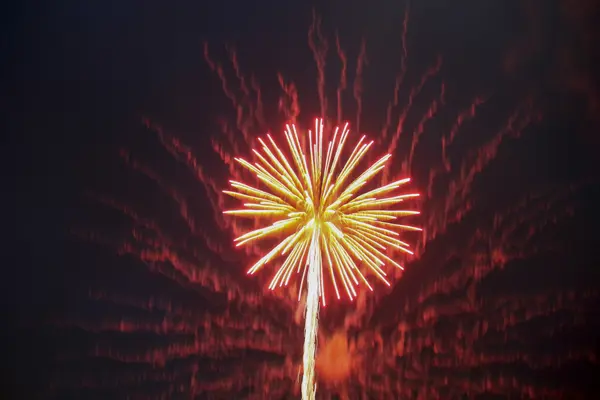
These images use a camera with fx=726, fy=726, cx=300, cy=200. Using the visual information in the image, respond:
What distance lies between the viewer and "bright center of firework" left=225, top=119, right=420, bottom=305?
5.56 m

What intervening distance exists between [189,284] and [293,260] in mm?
895

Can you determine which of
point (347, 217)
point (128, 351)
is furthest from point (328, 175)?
point (128, 351)

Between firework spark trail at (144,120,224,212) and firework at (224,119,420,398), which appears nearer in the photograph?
firework at (224,119,420,398)

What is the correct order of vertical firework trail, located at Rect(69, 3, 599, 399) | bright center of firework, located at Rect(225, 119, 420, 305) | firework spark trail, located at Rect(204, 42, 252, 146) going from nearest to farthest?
bright center of firework, located at Rect(225, 119, 420, 305)
vertical firework trail, located at Rect(69, 3, 599, 399)
firework spark trail, located at Rect(204, 42, 252, 146)

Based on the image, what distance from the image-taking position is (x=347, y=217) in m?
5.52

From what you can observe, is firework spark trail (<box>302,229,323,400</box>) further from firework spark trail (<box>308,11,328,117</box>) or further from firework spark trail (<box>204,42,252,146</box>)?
firework spark trail (<box>308,11,328,117</box>)

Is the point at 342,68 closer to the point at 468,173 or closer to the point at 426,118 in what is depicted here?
the point at 426,118

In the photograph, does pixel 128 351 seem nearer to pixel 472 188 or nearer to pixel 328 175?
pixel 328 175

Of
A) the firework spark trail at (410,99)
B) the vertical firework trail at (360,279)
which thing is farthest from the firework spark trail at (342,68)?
the firework spark trail at (410,99)

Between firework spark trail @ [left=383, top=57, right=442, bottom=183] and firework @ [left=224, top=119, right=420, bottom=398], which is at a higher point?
firework spark trail @ [left=383, top=57, right=442, bottom=183]

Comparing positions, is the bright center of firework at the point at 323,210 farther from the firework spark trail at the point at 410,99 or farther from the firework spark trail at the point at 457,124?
the firework spark trail at the point at 457,124

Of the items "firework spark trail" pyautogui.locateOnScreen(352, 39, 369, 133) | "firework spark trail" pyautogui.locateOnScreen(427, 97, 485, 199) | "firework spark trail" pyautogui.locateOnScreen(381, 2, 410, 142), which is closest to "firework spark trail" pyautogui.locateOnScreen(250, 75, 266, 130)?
"firework spark trail" pyautogui.locateOnScreen(352, 39, 369, 133)

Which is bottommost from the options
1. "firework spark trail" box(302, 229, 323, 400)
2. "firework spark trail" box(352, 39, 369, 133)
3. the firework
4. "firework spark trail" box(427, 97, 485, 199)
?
"firework spark trail" box(302, 229, 323, 400)

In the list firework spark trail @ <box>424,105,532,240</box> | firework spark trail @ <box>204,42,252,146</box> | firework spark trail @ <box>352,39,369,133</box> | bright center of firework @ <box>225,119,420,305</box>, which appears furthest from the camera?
firework spark trail @ <box>204,42,252,146</box>
